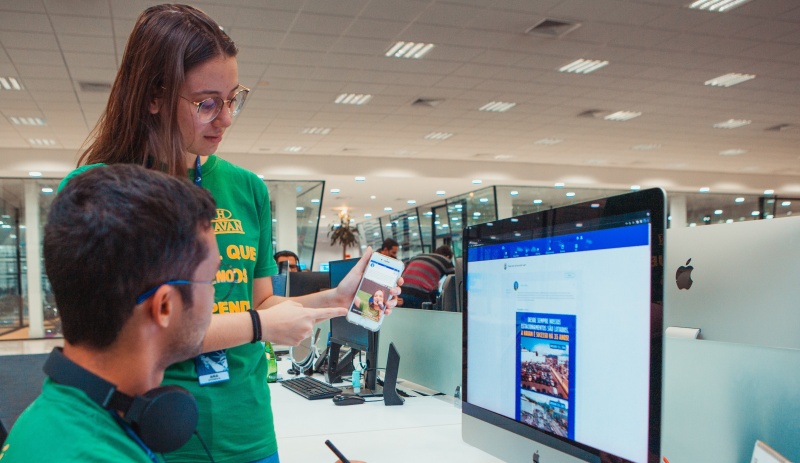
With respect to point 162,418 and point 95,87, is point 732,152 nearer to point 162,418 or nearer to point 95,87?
point 95,87

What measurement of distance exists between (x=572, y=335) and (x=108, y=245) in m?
0.71

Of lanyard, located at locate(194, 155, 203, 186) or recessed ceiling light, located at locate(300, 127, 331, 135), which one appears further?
recessed ceiling light, located at locate(300, 127, 331, 135)

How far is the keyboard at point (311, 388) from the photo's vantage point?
2326 millimetres

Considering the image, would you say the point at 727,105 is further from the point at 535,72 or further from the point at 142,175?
the point at 142,175

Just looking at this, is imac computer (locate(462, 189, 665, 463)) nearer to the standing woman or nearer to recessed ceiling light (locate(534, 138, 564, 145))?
the standing woman

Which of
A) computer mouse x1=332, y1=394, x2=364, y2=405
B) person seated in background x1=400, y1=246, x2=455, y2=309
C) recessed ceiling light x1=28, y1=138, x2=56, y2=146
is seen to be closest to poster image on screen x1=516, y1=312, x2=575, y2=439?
computer mouse x1=332, y1=394, x2=364, y2=405

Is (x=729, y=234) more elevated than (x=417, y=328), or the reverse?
(x=729, y=234)

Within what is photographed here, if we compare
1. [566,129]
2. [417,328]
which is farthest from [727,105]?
[417,328]

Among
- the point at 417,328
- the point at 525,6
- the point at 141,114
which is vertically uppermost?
the point at 525,6

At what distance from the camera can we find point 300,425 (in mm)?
1892

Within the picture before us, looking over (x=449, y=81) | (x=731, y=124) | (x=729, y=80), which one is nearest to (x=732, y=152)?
(x=731, y=124)

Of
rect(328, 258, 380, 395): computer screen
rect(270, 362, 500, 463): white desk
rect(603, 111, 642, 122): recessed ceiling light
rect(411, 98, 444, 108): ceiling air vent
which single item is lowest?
rect(270, 362, 500, 463): white desk

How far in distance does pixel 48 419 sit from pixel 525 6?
215 inches

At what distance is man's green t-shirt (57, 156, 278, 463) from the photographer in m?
1.21
